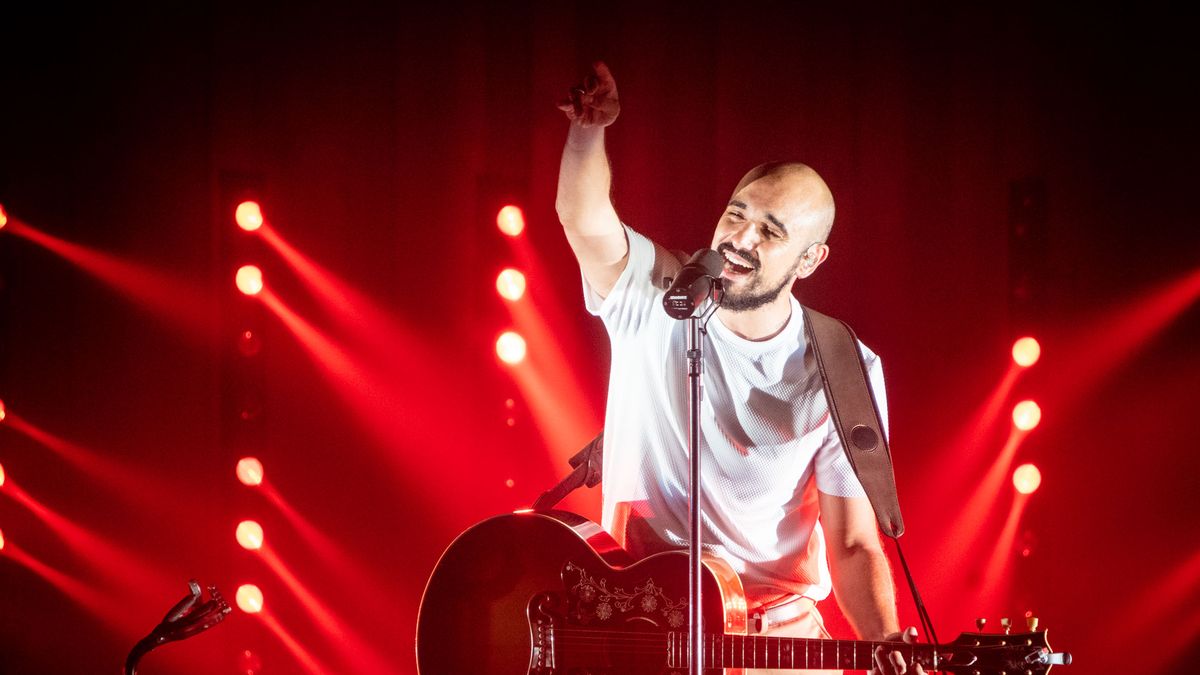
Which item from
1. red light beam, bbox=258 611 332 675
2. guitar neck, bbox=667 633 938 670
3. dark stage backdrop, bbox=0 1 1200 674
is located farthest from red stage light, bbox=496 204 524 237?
guitar neck, bbox=667 633 938 670

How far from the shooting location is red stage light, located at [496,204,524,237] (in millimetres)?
4152

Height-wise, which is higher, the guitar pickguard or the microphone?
the microphone

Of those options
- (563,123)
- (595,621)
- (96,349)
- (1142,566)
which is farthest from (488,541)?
(1142,566)

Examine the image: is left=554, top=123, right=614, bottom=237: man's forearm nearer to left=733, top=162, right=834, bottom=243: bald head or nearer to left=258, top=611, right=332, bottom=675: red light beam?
left=733, top=162, right=834, bottom=243: bald head

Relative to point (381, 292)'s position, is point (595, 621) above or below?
below

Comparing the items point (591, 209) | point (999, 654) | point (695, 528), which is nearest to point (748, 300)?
point (591, 209)

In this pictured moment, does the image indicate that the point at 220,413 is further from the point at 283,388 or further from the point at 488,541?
the point at 488,541

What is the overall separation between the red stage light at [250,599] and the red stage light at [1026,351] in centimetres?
306

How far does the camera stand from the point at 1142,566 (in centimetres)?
399

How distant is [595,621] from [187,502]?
2278 mm

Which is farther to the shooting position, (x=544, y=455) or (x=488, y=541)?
(x=544, y=455)

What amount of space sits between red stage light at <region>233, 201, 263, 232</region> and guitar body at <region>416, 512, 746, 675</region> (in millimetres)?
1907

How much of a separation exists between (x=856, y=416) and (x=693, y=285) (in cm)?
125

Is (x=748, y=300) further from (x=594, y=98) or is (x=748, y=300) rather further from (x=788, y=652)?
(x=788, y=652)
